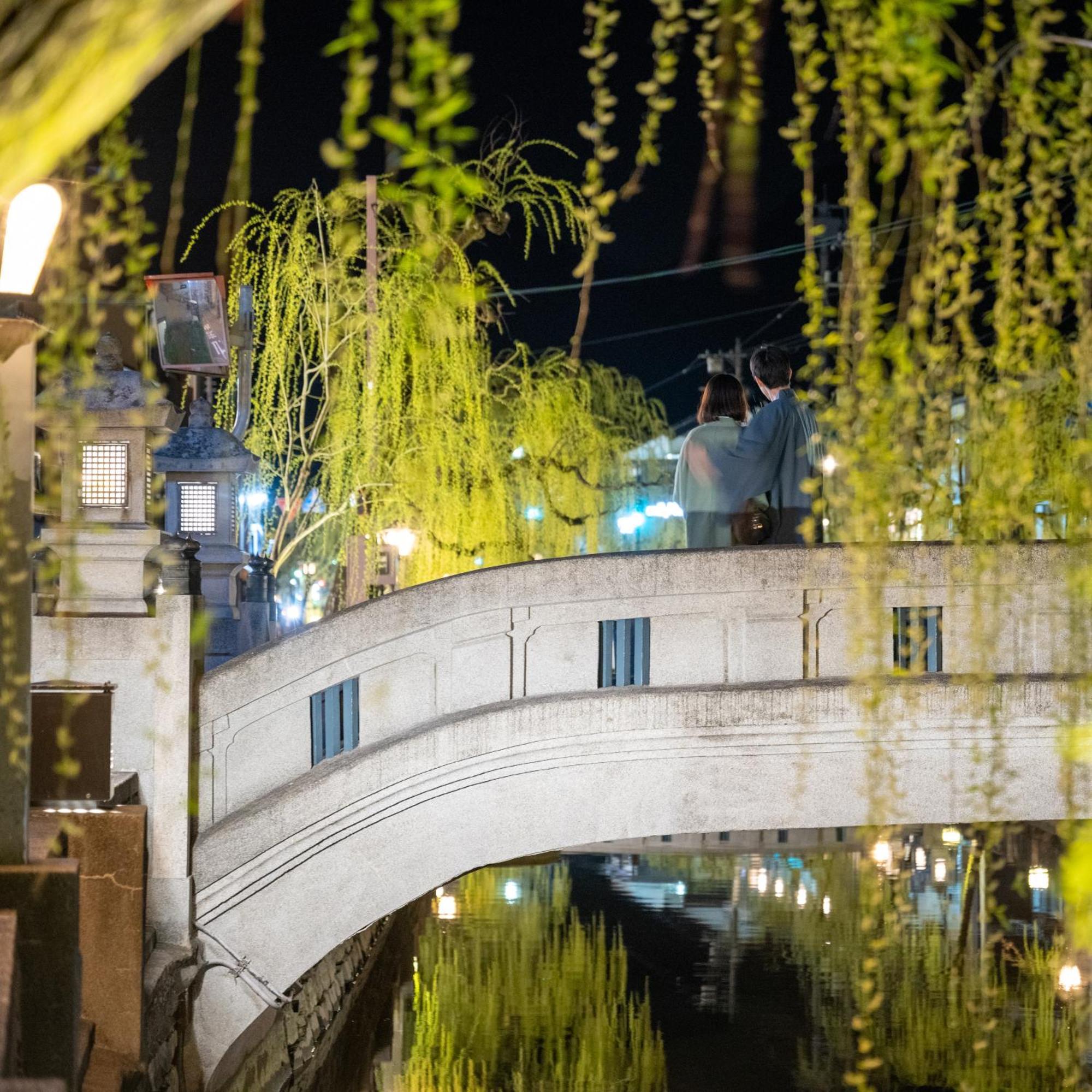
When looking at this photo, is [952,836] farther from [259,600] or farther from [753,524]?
[753,524]

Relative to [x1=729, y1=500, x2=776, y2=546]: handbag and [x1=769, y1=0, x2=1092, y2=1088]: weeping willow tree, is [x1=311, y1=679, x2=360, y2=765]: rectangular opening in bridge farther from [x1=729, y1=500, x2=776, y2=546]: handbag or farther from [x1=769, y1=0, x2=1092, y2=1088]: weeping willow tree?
[x1=769, y1=0, x2=1092, y2=1088]: weeping willow tree

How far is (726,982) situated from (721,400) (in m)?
5.37

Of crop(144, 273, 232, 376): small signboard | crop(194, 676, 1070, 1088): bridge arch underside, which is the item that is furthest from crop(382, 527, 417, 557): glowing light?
crop(194, 676, 1070, 1088): bridge arch underside

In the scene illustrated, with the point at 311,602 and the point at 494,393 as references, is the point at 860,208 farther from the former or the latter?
the point at 311,602

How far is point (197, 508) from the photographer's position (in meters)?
11.5

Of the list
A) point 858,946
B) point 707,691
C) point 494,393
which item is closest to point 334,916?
point 707,691

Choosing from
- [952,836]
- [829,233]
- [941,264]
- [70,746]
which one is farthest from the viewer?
[829,233]

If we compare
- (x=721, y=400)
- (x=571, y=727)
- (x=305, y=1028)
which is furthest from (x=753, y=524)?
(x=305, y=1028)

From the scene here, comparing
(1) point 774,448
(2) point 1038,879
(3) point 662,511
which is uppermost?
(3) point 662,511

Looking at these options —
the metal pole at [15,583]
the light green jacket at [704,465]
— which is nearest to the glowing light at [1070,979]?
the light green jacket at [704,465]

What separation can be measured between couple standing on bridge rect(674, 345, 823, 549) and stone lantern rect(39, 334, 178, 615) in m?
2.85

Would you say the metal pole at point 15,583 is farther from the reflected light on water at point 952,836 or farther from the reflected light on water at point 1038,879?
the reflected light on water at point 952,836

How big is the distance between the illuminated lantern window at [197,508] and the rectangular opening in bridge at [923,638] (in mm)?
6056

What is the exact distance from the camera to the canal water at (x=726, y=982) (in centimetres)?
875
